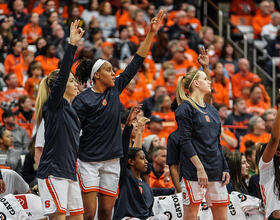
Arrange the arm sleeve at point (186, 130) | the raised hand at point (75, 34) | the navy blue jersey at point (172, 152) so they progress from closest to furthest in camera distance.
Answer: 1. the raised hand at point (75, 34)
2. the arm sleeve at point (186, 130)
3. the navy blue jersey at point (172, 152)

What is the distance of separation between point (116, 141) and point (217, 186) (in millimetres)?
1042

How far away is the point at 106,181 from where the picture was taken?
5.61 metres

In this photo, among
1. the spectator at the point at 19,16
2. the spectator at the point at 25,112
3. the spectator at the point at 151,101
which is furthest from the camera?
the spectator at the point at 19,16

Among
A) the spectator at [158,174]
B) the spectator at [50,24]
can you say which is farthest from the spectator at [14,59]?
the spectator at [158,174]

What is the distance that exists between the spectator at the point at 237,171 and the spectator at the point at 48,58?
19.6 ft

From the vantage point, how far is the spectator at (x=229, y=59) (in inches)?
557

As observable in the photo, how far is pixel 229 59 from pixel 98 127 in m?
9.18

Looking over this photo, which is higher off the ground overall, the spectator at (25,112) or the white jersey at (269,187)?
the white jersey at (269,187)

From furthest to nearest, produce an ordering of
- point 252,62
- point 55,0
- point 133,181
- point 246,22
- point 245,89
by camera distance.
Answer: point 246,22 < point 55,0 < point 252,62 < point 245,89 < point 133,181

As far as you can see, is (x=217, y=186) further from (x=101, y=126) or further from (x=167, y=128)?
(x=167, y=128)

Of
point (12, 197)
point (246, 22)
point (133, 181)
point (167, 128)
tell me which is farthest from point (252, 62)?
point (12, 197)

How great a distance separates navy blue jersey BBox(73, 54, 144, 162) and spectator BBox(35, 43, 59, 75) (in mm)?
7081

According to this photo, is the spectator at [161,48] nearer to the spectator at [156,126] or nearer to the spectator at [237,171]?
the spectator at [156,126]

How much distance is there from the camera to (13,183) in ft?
22.2
